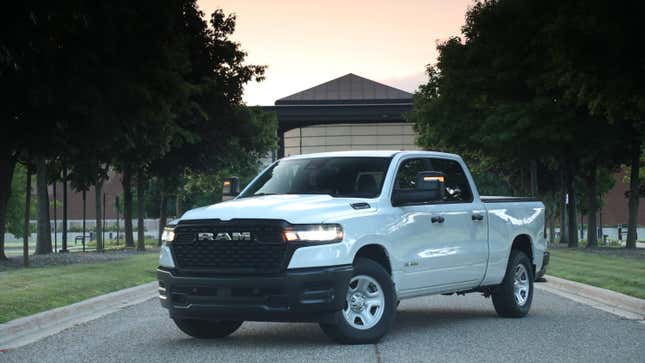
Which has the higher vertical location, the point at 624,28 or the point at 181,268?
the point at 624,28

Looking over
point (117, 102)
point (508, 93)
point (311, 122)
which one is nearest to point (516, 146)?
point (508, 93)

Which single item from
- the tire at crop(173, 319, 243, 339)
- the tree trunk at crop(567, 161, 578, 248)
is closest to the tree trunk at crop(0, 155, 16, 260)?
the tire at crop(173, 319, 243, 339)

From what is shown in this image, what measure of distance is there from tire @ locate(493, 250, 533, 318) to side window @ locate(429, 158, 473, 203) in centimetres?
137

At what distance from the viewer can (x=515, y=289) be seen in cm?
1394

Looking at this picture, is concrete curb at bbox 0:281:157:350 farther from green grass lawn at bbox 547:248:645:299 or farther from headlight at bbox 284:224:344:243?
green grass lawn at bbox 547:248:645:299

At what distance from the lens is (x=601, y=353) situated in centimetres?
1021

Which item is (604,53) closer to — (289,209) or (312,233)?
(289,209)

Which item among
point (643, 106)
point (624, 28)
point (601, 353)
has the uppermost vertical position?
point (624, 28)

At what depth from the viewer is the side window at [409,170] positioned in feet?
40.6

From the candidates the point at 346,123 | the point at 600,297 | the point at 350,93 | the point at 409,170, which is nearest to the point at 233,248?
the point at 409,170

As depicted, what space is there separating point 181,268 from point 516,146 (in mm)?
29196

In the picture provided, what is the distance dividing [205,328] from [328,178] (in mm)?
2153

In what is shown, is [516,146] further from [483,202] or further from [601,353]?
[601,353]

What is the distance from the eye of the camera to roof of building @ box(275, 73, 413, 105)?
106625 mm
